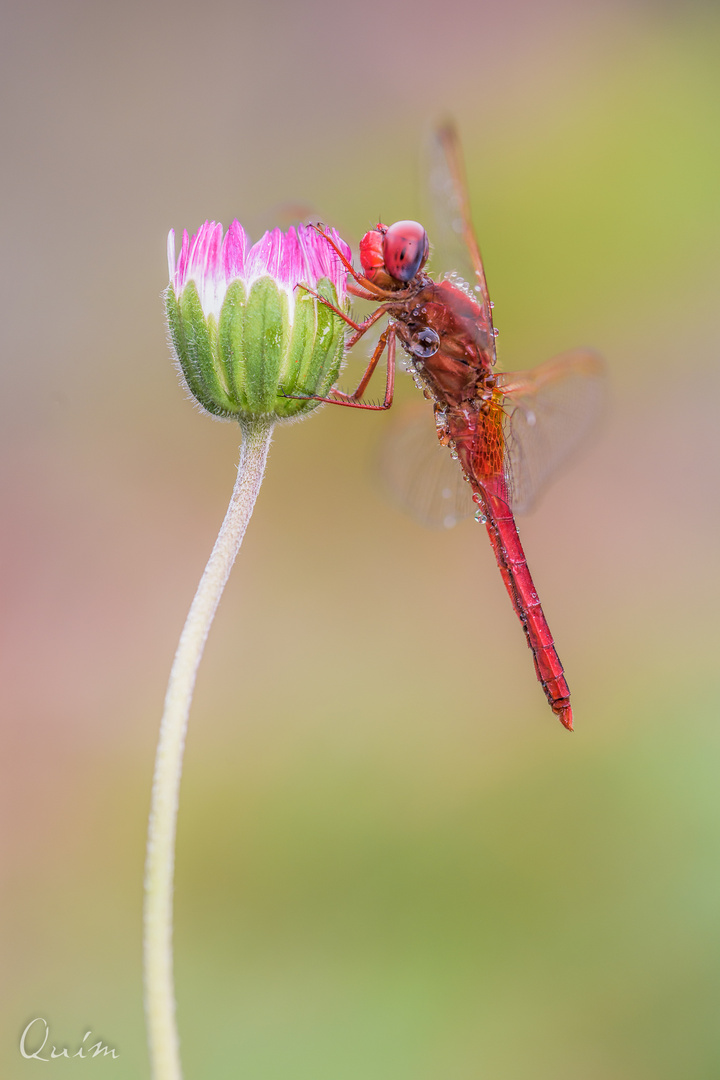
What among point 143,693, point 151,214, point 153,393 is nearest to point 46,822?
point 143,693

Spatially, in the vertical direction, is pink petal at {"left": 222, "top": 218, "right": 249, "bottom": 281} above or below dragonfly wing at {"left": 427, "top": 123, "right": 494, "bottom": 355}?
below

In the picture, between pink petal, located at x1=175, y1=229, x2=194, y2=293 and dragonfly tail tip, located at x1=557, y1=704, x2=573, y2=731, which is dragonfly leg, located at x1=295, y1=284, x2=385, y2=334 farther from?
dragonfly tail tip, located at x1=557, y1=704, x2=573, y2=731

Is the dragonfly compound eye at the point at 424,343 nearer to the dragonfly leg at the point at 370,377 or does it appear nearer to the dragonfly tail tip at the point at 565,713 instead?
the dragonfly leg at the point at 370,377

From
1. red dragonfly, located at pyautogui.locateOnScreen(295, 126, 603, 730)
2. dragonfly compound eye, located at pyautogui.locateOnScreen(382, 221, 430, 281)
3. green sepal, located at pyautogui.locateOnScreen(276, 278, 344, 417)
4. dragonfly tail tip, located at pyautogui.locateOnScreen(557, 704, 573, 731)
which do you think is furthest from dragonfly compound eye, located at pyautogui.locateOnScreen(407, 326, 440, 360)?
dragonfly tail tip, located at pyautogui.locateOnScreen(557, 704, 573, 731)

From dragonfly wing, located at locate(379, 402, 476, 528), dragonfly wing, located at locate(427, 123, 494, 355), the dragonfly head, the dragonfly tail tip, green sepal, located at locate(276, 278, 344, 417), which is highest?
dragonfly wing, located at locate(427, 123, 494, 355)

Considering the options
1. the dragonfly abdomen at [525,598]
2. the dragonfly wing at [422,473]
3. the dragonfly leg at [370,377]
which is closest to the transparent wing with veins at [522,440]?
the dragonfly wing at [422,473]

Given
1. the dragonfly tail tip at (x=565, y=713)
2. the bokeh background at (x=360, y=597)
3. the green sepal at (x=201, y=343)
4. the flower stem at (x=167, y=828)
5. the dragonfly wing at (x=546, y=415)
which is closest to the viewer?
the flower stem at (x=167, y=828)

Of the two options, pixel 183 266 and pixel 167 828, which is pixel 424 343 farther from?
pixel 167 828
